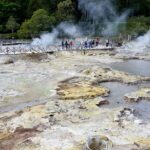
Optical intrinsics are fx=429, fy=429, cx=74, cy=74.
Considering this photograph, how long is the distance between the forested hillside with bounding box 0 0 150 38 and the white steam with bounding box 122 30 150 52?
1.47 metres

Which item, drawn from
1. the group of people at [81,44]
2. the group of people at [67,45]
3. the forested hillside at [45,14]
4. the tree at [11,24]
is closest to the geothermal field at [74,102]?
the group of people at [67,45]

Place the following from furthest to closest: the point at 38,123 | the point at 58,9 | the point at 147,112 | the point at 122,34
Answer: the point at 58,9
the point at 122,34
the point at 147,112
the point at 38,123

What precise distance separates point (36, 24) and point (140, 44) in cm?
1212

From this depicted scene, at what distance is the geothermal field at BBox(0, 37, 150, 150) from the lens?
1919cm

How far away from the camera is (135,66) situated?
37594 mm

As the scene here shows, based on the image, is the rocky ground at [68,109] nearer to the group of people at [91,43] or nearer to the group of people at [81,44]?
the group of people at [81,44]

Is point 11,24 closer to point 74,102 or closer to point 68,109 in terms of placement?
point 74,102

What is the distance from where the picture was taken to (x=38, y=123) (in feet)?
69.8

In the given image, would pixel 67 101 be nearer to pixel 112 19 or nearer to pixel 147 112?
pixel 147 112

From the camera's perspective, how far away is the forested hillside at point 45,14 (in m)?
50.2

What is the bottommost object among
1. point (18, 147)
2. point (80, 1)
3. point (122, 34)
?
point (18, 147)

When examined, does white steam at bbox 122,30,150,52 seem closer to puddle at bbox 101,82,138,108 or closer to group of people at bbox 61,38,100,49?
group of people at bbox 61,38,100,49

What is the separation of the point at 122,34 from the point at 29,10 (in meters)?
13.9

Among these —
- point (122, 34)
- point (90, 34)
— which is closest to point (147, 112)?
point (122, 34)
